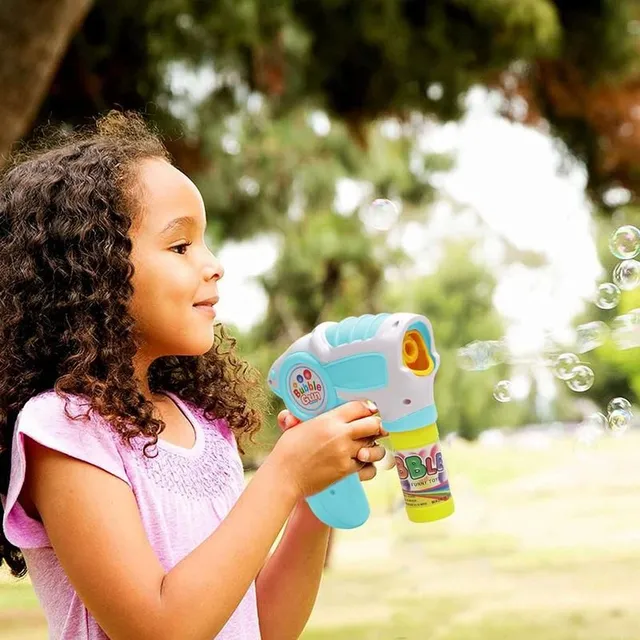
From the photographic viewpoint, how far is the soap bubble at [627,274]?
1.84m

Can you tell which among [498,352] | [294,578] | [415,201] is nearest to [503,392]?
[498,352]

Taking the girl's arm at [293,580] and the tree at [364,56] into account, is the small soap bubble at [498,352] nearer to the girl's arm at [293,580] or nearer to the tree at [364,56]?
the girl's arm at [293,580]

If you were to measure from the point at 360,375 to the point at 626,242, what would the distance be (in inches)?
43.8

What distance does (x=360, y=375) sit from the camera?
2.77 ft

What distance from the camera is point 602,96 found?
4.16 m

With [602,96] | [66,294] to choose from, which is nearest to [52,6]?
[66,294]

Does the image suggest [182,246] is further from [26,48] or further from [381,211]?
[26,48]

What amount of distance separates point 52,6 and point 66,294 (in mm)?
1818

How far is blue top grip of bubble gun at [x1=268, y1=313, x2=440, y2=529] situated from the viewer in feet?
2.74

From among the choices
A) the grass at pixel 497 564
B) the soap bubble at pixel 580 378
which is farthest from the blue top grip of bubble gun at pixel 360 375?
the grass at pixel 497 564

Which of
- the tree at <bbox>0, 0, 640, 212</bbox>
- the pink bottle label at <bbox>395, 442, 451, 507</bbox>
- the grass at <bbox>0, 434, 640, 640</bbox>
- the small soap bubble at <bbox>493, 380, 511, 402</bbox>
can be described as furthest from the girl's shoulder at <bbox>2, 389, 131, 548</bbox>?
the grass at <bbox>0, 434, 640, 640</bbox>

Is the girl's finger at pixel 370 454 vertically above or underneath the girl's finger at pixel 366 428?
underneath

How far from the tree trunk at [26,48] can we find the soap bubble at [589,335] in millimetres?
1371

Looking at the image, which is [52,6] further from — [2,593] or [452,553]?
[452,553]
